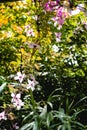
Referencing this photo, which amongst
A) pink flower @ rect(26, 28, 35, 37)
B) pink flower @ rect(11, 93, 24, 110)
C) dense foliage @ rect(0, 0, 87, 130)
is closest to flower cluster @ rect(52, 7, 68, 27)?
dense foliage @ rect(0, 0, 87, 130)

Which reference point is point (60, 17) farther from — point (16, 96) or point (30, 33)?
point (16, 96)

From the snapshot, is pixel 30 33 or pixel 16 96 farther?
pixel 30 33

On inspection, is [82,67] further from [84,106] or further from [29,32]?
[29,32]

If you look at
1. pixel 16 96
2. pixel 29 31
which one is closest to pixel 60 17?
pixel 29 31

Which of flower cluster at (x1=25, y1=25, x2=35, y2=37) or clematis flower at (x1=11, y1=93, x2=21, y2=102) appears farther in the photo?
flower cluster at (x1=25, y1=25, x2=35, y2=37)

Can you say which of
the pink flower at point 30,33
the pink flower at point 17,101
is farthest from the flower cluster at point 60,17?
the pink flower at point 17,101

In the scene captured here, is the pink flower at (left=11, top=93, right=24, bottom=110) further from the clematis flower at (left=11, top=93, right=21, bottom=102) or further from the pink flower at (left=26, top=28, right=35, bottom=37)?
the pink flower at (left=26, top=28, right=35, bottom=37)

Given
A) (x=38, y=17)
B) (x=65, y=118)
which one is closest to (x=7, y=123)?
(x=65, y=118)

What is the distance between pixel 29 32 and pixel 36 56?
1.08 ft

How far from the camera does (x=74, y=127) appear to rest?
323 centimetres

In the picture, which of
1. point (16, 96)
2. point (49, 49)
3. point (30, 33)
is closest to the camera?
point (16, 96)

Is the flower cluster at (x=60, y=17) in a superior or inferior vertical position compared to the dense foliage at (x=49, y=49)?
superior

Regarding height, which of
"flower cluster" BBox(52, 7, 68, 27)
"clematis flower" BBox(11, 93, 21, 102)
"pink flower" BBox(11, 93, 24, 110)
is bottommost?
"pink flower" BBox(11, 93, 24, 110)

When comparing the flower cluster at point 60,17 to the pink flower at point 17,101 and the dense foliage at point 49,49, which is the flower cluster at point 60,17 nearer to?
the dense foliage at point 49,49
